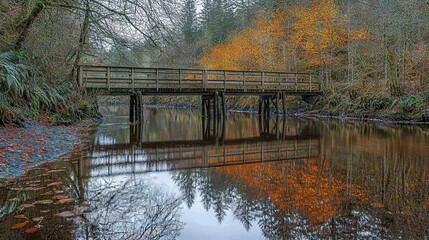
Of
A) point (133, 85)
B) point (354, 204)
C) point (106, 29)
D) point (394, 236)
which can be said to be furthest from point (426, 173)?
point (133, 85)

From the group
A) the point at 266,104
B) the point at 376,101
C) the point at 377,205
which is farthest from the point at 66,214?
the point at 266,104

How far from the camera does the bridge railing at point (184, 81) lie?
52.5 ft

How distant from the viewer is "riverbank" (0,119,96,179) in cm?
545

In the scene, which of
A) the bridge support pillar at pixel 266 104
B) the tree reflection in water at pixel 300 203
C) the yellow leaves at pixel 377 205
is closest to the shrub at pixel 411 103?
the bridge support pillar at pixel 266 104

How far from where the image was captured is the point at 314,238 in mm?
3211

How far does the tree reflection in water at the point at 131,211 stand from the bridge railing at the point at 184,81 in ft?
38.7

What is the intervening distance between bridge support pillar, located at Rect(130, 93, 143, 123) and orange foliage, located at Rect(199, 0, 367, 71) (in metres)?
13.7

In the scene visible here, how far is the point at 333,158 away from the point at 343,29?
1938 centimetres

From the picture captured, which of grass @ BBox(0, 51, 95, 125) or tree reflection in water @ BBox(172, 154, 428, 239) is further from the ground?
grass @ BBox(0, 51, 95, 125)

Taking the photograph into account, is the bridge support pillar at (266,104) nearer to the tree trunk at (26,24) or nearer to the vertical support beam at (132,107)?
the vertical support beam at (132,107)

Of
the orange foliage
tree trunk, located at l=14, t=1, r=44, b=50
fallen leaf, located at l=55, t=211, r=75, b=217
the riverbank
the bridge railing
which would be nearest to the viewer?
fallen leaf, located at l=55, t=211, r=75, b=217

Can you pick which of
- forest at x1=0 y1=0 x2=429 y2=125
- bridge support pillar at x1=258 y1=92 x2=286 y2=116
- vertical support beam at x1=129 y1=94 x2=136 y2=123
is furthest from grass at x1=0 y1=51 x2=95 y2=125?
bridge support pillar at x1=258 y1=92 x2=286 y2=116

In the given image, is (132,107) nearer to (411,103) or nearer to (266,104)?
(266,104)

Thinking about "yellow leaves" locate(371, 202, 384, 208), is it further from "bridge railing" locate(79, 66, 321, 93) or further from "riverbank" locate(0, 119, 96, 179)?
"bridge railing" locate(79, 66, 321, 93)
